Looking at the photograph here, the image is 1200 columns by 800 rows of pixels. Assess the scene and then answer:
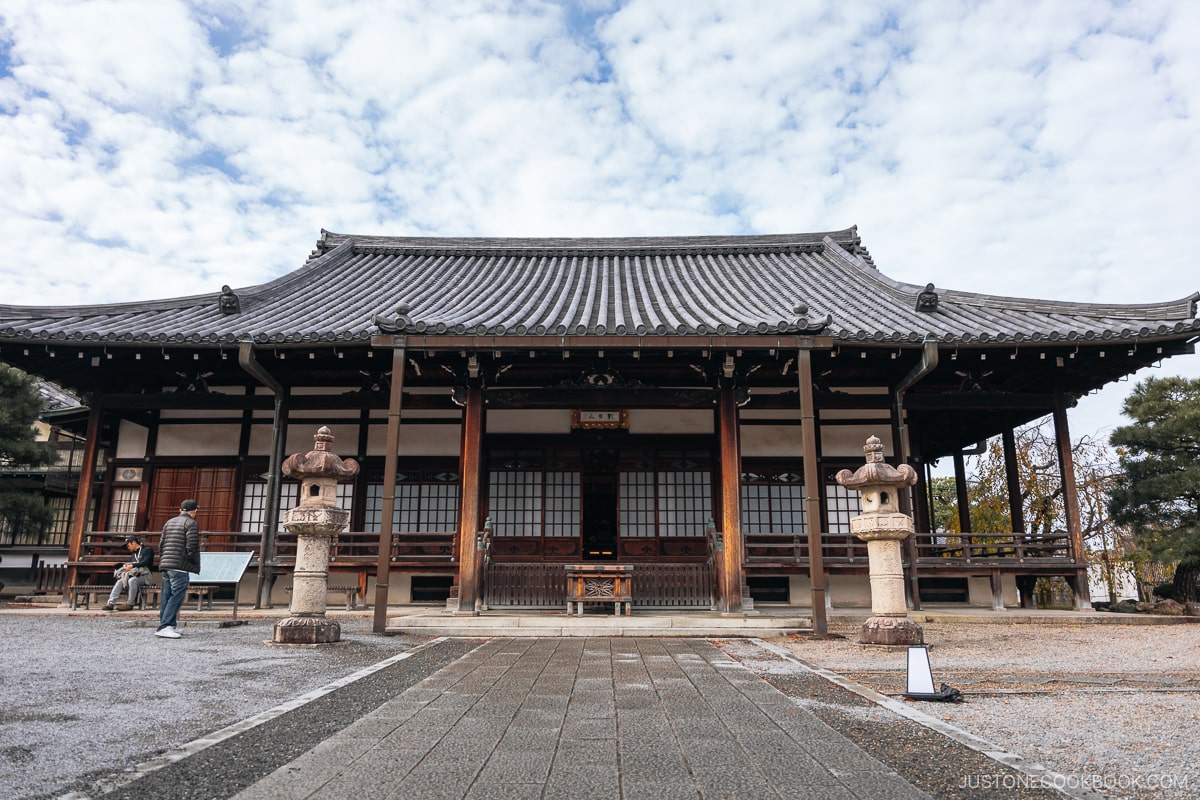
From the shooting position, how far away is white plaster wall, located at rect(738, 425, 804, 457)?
14.3 m

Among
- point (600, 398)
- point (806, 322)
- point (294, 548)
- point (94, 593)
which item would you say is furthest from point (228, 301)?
point (806, 322)

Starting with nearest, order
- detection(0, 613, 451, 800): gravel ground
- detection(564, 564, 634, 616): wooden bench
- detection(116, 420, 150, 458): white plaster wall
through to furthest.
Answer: detection(0, 613, 451, 800): gravel ground < detection(564, 564, 634, 616): wooden bench < detection(116, 420, 150, 458): white plaster wall

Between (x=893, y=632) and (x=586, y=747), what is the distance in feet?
18.4

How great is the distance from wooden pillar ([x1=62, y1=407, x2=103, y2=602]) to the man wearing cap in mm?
4613

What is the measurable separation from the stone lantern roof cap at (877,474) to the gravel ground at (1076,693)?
1.93 meters

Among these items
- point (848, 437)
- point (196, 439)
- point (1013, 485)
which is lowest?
point (1013, 485)

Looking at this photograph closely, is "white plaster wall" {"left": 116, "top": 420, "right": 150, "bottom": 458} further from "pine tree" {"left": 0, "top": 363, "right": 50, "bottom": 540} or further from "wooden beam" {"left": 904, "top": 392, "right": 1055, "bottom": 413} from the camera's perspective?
"wooden beam" {"left": 904, "top": 392, "right": 1055, "bottom": 413}

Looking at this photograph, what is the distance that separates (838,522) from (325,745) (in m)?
12.1

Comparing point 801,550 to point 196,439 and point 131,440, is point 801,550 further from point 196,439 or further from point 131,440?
point 131,440

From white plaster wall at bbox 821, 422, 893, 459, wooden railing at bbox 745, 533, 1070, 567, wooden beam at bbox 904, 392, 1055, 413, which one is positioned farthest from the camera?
white plaster wall at bbox 821, 422, 893, 459

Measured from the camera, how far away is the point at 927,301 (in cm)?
1333

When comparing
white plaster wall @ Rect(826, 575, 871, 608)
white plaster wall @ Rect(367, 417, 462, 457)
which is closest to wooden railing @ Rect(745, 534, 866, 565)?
white plaster wall @ Rect(826, 575, 871, 608)

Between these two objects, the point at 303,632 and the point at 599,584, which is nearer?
the point at 303,632

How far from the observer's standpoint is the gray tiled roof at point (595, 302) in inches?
440
